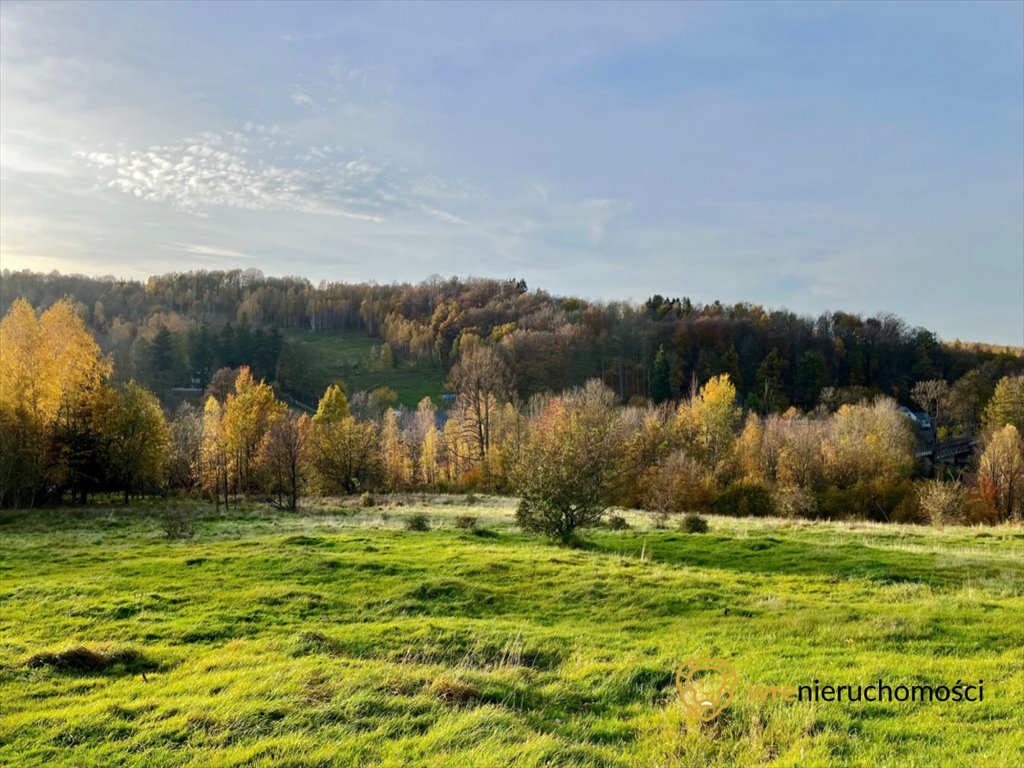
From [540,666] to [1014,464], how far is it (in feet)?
226

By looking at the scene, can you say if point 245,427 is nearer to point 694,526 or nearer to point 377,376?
point 694,526

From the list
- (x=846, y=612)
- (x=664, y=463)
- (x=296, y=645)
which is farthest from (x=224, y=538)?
(x=664, y=463)

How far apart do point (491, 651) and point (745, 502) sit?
154ft

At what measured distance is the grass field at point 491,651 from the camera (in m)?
6.90

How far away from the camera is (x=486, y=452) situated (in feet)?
245

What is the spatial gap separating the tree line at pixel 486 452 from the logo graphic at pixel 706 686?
14470 mm

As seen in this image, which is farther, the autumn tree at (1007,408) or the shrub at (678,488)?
the autumn tree at (1007,408)

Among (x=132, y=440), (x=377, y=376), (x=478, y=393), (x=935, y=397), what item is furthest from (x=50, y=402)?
(x=377, y=376)

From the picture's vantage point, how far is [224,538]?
27188 mm

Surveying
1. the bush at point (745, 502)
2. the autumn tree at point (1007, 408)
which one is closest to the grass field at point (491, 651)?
the bush at point (745, 502)

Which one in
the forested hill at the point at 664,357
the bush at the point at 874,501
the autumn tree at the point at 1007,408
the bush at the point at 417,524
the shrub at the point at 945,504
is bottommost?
the bush at the point at 874,501

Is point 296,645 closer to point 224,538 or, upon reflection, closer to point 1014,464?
point 224,538

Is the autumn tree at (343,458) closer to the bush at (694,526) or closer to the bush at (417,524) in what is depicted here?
the bush at (417,524)

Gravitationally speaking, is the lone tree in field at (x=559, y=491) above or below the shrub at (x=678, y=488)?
above
